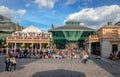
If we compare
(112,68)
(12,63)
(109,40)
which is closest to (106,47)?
(109,40)

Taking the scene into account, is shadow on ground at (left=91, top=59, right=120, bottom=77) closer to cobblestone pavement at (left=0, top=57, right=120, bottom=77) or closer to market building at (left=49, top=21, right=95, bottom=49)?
cobblestone pavement at (left=0, top=57, right=120, bottom=77)

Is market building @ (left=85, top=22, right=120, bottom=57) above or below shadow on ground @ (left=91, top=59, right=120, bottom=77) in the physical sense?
above

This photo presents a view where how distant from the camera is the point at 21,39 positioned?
63281 millimetres

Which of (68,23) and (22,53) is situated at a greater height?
(68,23)

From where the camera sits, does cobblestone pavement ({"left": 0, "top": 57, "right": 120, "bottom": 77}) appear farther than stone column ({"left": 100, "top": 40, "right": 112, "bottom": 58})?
No

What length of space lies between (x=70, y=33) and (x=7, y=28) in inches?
762

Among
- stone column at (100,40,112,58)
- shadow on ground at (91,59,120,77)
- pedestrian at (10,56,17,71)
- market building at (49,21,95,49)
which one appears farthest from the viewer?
market building at (49,21,95,49)

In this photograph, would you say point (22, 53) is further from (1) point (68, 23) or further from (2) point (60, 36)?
(1) point (68, 23)

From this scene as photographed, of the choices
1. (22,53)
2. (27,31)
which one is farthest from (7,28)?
(22,53)

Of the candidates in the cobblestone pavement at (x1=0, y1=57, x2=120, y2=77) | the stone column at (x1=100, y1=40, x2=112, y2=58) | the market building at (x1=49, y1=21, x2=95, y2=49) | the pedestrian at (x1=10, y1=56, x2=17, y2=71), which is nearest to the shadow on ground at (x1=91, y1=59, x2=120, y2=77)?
the cobblestone pavement at (x1=0, y1=57, x2=120, y2=77)

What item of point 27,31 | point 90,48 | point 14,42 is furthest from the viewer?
point 27,31

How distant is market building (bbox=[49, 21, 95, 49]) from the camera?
3029 inches

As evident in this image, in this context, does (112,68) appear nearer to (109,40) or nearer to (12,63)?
(12,63)

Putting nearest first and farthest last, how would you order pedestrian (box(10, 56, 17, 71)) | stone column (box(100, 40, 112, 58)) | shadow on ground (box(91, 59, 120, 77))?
1. shadow on ground (box(91, 59, 120, 77))
2. pedestrian (box(10, 56, 17, 71))
3. stone column (box(100, 40, 112, 58))
